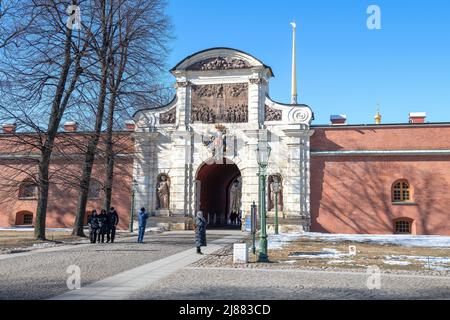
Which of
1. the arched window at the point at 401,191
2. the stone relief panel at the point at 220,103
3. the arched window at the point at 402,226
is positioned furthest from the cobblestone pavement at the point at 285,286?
the stone relief panel at the point at 220,103

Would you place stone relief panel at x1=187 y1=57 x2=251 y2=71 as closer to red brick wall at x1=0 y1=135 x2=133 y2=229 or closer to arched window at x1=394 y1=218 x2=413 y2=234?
red brick wall at x1=0 y1=135 x2=133 y2=229

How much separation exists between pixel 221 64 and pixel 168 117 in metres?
4.89

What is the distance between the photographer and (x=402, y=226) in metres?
28.0

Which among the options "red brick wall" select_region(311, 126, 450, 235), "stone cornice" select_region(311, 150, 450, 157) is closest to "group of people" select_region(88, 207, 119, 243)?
"red brick wall" select_region(311, 126, 450, 235)

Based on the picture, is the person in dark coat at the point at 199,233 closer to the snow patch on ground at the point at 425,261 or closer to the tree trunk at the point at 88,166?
the snow patch on ground at the point at 425,261

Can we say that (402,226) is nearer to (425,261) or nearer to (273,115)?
(273,115)

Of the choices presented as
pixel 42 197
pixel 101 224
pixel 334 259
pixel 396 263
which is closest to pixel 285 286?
pixel 334 259

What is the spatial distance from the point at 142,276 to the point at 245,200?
18.4 m

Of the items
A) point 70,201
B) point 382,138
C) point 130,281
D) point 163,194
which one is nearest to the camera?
point 130,281

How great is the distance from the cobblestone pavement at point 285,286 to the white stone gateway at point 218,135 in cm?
A: 1695

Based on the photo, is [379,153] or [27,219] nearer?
[379,153]

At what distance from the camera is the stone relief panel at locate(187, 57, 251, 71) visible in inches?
1174
